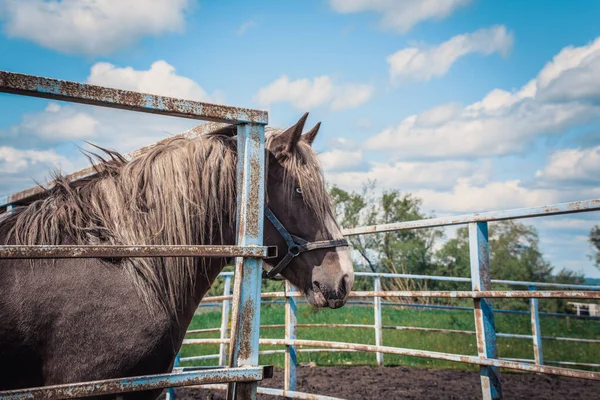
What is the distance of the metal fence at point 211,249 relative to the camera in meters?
1.49

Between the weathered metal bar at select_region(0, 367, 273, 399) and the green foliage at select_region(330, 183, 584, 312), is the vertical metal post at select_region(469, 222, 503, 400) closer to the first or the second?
the weathered metal bar at select_region(0, 367, 273, 399)

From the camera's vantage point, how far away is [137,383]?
1602 mm

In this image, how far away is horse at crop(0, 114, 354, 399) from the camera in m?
1.84

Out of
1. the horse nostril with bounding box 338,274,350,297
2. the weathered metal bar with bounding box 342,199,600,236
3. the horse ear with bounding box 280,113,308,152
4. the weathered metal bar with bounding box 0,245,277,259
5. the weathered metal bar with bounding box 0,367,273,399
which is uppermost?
the horse ear with bounding box 280,113,308,152

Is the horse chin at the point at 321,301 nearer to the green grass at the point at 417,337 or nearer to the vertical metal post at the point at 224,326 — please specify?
Answer: the vertical metal post at the point at 224,326

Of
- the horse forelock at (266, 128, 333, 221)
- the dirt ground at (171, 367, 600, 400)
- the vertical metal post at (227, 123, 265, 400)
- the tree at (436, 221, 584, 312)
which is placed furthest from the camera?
the tree at (436, 221, 584, 312)

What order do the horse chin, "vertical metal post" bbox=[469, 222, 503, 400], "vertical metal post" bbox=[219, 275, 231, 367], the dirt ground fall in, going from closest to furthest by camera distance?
1. the horse chin
2. "vertical metal post" bbox=[469, 222, 503, 400]
3. the dirt ground
4. "vertical metal post" bbox=[219, 275, 231, 367]

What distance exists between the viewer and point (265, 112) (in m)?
2.02

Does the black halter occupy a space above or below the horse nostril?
above

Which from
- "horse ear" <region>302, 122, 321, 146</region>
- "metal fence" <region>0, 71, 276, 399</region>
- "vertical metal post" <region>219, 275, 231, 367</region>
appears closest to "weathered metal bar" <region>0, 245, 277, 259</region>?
"metal fence" <region>0, 71, 276, 399</region>

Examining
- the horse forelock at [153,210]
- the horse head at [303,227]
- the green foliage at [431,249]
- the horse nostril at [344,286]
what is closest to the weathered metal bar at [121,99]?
the horse forelock at [153,210]

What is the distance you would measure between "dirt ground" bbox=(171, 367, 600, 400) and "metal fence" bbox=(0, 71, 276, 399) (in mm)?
3823

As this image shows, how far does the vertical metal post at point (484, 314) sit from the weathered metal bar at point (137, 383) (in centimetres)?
167

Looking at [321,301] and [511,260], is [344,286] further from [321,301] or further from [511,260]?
[511,260]
